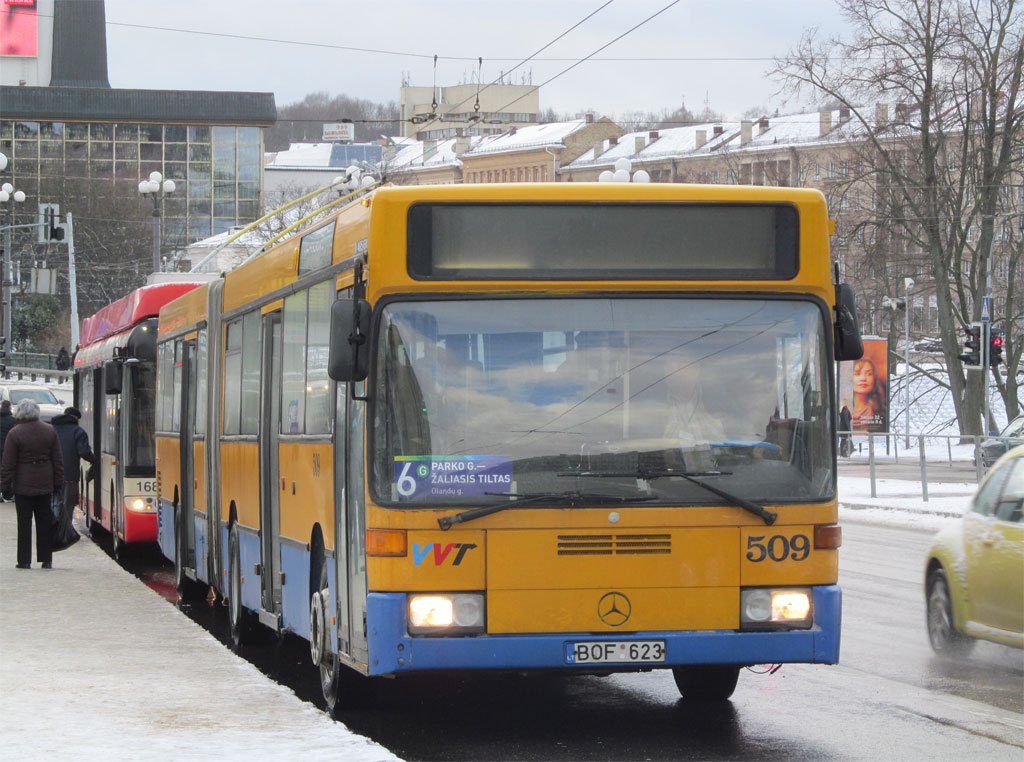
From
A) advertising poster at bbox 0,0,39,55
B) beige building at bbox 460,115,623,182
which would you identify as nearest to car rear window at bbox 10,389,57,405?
advertising poster at bbox 0,0,39,55

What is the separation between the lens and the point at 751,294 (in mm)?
8602

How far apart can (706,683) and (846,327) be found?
244cm

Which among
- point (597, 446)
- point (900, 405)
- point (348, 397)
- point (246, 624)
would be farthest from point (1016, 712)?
point (900, 405)

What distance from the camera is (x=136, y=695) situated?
30.4 feet

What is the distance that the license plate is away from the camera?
824 centimetres

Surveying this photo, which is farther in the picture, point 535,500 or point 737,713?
point 737,713

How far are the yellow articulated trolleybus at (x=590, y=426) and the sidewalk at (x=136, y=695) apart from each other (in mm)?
756

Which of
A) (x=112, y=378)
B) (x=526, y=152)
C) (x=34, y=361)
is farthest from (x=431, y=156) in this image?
(x=112, y=378)

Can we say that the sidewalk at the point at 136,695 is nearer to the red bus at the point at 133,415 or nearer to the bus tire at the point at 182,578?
the bus tire at the point at 182,578

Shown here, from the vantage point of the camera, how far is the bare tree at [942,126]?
4784cm

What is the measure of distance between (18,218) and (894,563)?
71135 millimetres

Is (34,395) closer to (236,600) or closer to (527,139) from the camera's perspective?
(236,600)

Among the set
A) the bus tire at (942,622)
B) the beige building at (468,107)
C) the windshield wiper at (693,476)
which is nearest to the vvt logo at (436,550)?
the windshield wiper at (693,476)

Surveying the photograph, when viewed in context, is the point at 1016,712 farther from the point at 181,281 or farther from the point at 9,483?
the point at 181,281
